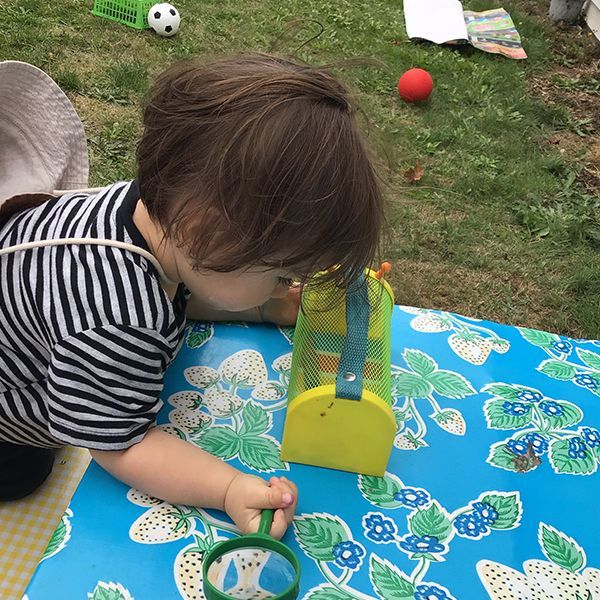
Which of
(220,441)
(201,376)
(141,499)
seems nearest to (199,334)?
(201,376)

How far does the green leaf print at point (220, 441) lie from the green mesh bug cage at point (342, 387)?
0.23ft

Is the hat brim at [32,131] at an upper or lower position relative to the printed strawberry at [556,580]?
upper

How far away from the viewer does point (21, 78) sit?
39.0 inches

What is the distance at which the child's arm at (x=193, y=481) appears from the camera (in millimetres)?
796

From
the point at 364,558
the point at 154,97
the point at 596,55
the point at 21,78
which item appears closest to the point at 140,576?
the point at 364,558

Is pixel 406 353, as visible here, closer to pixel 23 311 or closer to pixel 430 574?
pixel 430 574

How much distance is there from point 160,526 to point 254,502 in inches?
4.6

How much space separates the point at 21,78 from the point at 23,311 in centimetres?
36

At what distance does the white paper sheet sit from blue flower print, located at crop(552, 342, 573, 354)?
7.32 ft

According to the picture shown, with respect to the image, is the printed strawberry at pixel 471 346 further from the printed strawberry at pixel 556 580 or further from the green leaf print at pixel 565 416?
the printed strawberry at pixel 556 580

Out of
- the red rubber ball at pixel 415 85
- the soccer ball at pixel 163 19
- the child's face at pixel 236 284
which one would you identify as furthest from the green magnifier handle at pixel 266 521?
the soccer ball at pixel 163 19

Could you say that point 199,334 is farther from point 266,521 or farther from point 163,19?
point 163,19

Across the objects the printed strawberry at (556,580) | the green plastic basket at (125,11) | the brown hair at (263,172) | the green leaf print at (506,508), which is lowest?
→ the green plastic basket at (125,11)

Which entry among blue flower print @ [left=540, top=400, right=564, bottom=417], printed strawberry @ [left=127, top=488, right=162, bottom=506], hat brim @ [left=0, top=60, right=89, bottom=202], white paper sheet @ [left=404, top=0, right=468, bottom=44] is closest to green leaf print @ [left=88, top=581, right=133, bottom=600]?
printed strawberry @ [left=127, top=488, right=162, bottom=506]
